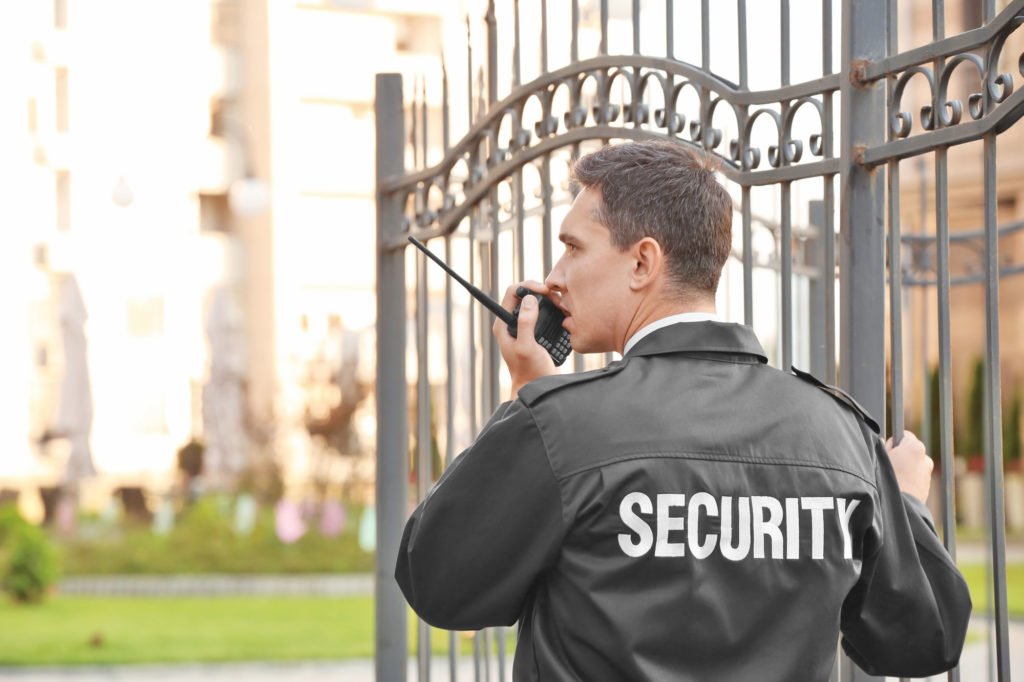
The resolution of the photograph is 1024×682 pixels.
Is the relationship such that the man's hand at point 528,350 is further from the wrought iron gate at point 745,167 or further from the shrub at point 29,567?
the shrub at point 29,567

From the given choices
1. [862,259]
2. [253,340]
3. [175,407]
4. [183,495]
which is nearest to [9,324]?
[175,407]

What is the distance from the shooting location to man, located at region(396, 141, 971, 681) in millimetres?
1829

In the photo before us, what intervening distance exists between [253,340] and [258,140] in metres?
4.60

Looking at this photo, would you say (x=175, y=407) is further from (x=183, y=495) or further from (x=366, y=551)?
(x=366, y=551)

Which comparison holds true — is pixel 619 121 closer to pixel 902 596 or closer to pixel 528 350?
pixel 528 350

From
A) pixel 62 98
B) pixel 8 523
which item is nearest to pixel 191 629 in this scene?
pixel 8 523

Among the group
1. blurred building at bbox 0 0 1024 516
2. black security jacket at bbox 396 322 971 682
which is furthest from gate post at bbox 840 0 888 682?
blurred building at bbox 0 0 1024 516

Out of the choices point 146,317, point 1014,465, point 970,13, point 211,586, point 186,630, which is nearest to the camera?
point 186,630

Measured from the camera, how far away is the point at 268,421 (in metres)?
21.1

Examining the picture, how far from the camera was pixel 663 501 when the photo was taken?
183 centimetres

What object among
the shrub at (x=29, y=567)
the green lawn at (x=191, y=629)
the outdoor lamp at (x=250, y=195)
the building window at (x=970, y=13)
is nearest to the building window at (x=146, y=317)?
the outdoor lamp at (x=250, y=195)

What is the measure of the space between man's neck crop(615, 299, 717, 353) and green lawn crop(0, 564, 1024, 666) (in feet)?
26.5

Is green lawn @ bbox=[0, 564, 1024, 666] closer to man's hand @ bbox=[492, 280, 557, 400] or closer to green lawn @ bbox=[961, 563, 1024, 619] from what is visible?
green lawn @ bbox=[961, 563, 1024, 619]

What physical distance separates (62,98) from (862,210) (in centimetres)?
2951
